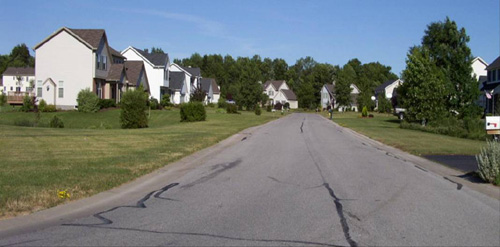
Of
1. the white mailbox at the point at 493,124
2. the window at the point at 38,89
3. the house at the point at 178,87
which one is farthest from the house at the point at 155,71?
the white mailbox at the point at 493,124

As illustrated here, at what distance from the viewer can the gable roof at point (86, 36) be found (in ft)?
160

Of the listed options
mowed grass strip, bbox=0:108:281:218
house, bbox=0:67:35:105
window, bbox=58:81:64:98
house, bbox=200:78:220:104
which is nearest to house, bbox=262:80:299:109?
house, bbox=200:78:220:104

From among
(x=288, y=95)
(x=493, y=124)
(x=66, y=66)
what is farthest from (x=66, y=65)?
(x=288, y=95)

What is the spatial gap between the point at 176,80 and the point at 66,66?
2876 cm

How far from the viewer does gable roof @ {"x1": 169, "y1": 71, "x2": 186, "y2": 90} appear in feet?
249

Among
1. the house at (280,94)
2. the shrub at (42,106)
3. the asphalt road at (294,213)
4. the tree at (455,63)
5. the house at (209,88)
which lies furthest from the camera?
the house at (280,94)

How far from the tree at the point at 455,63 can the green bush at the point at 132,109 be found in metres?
29.9

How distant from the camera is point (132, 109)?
31.8m

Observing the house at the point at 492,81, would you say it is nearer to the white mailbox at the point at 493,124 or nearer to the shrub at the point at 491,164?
the white mailbox at the point at 493,124

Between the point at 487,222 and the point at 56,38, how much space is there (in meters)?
48.5

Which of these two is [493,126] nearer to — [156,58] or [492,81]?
[492,81]

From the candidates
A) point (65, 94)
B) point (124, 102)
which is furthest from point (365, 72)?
point (124, 102)

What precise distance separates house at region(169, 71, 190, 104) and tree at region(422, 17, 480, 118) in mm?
37894

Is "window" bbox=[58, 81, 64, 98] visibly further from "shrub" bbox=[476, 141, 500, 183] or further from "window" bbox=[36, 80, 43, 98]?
"shrub" bbox=[476, 141, 500, 183]
